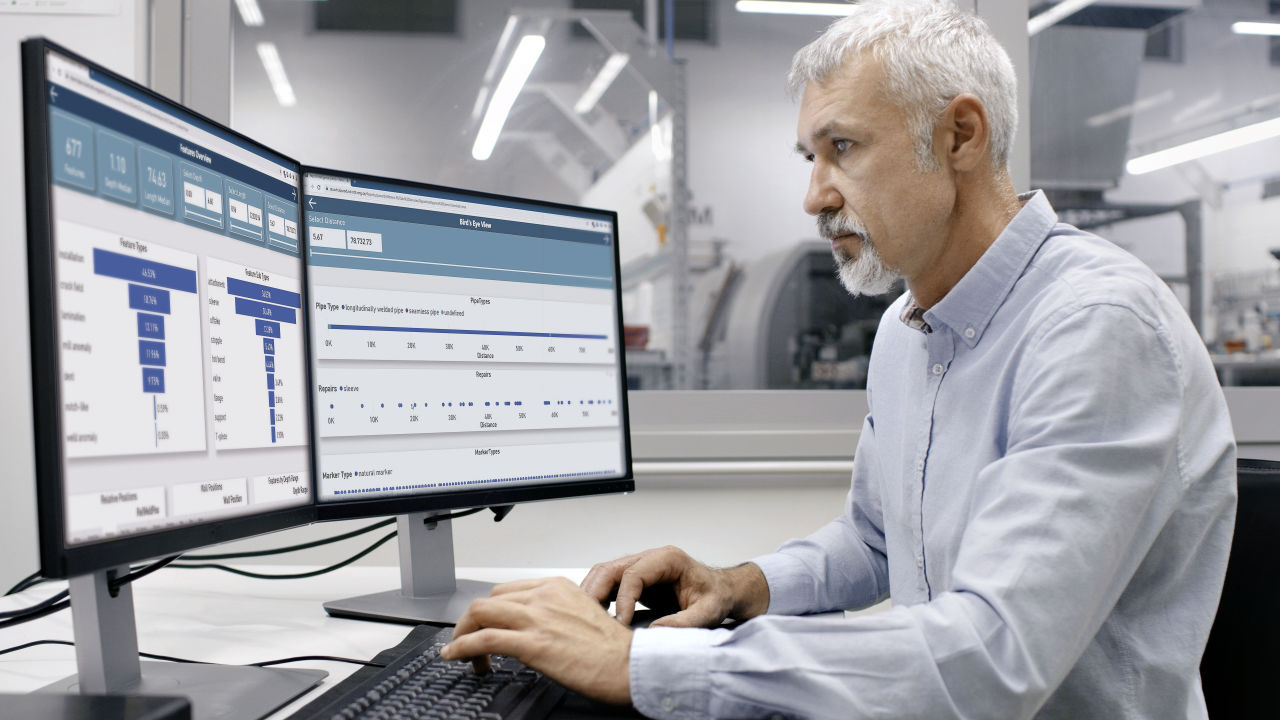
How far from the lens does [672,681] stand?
0.62m

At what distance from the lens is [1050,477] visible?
0.66m

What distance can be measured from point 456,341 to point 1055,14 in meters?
1.65

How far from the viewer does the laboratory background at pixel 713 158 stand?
63.2 inches

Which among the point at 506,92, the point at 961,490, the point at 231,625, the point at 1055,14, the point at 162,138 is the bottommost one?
the point at 231,625

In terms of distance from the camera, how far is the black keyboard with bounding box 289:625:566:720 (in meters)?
0.59

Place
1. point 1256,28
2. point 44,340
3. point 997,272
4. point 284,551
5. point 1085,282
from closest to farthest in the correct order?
point 44,340
point 1085,282
point 997,272
point 284,551
point 1256,28

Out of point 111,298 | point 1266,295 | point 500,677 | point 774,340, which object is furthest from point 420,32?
point 1266,295

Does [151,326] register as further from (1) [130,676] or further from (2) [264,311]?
(1) [130,676]

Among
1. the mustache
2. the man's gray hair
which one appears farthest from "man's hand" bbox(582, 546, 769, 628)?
the man's gray hair

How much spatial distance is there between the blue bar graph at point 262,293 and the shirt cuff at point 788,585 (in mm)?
613

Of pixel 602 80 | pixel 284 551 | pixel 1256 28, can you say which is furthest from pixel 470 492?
pixel 1256 28

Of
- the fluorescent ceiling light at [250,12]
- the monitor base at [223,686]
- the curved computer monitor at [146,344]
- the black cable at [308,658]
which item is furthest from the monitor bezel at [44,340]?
the fluorescent ceiling light at [250,12]

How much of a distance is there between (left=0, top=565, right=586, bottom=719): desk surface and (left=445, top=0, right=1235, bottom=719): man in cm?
28

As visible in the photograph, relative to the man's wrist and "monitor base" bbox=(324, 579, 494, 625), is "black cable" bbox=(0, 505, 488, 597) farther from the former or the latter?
the man's wrist
